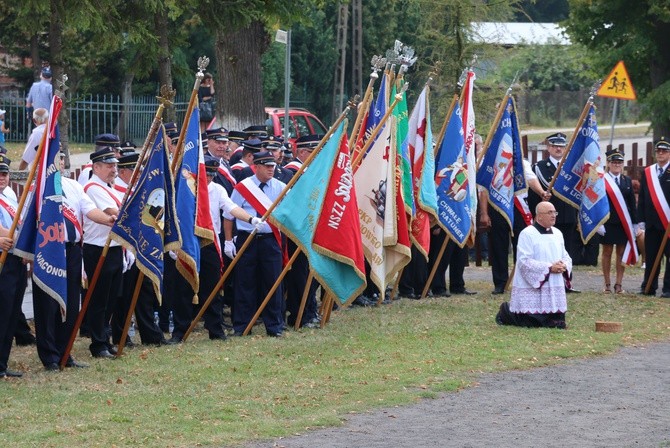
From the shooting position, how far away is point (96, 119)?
102 ft

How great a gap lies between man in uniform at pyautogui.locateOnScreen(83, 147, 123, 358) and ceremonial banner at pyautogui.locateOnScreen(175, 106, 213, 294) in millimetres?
677

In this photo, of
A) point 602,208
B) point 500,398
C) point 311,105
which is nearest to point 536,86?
point 311,105

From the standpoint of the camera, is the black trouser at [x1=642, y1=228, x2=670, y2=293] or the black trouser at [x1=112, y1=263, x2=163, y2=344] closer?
the black trouser at [x1=112, y1=263, x2=163, y2=344]

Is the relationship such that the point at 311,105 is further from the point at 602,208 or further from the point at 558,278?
the point at 558,278

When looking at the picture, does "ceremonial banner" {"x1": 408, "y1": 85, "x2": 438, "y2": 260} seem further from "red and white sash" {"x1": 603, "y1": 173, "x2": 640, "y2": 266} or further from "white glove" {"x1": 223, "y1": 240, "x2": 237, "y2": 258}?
"red and white sash" {"x1": 603, "y1": 173, "x2": 640, "y2": 266}

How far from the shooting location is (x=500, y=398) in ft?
35.9

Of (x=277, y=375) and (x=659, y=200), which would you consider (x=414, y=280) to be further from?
(x=277, y=375)

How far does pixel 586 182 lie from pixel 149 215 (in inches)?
314

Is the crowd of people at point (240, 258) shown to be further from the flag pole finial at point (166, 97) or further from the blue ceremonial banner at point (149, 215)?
the flag pole finial at point (166, 97)

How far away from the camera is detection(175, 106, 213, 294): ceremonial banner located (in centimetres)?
1333

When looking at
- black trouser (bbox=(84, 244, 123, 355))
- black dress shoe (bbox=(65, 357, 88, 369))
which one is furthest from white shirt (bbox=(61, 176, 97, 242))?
black dress shoe (bbox=(65, 357, 88, 369))

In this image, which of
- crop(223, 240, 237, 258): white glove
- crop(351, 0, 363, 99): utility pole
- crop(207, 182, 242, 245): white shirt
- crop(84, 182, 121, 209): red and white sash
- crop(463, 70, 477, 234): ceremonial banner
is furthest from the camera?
crop(351, 0, 363, 99): utility pole

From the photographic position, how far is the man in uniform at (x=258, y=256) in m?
14.3

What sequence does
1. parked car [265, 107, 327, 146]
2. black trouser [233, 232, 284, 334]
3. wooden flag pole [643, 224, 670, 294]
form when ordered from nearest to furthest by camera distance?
1. black trouser [233, 232, 284, 334]
2. wooden flag pole [643, 224, 670, 294]
3. parked car [265, 107, 327, 146]
